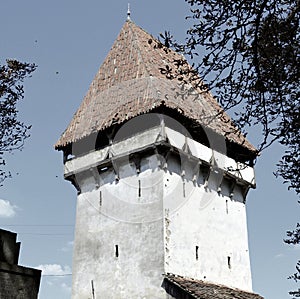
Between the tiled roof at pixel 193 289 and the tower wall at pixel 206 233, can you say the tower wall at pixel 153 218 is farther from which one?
the tiled roof at pixel 193 289

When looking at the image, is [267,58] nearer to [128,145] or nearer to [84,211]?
[128,145]

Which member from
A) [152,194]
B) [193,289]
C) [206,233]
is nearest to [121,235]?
[152,194]

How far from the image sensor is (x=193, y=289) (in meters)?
15.0

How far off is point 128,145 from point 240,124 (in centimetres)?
1118

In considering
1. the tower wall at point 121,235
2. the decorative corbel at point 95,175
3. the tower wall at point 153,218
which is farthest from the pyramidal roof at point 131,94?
the tower wall at point 121,235

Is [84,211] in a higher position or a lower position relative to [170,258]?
higher

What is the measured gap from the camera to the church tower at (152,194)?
16.4 m

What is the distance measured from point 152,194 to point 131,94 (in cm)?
388

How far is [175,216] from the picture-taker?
1680 centimetres

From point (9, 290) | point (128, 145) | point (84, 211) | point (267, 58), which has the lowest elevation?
point (9, 290)

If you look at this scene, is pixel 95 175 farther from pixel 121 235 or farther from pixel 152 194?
pixel 152 194

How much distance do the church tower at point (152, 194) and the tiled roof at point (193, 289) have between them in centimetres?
4

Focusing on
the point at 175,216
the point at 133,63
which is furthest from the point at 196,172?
the point at 133,63

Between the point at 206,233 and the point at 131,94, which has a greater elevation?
the point at 131,94
